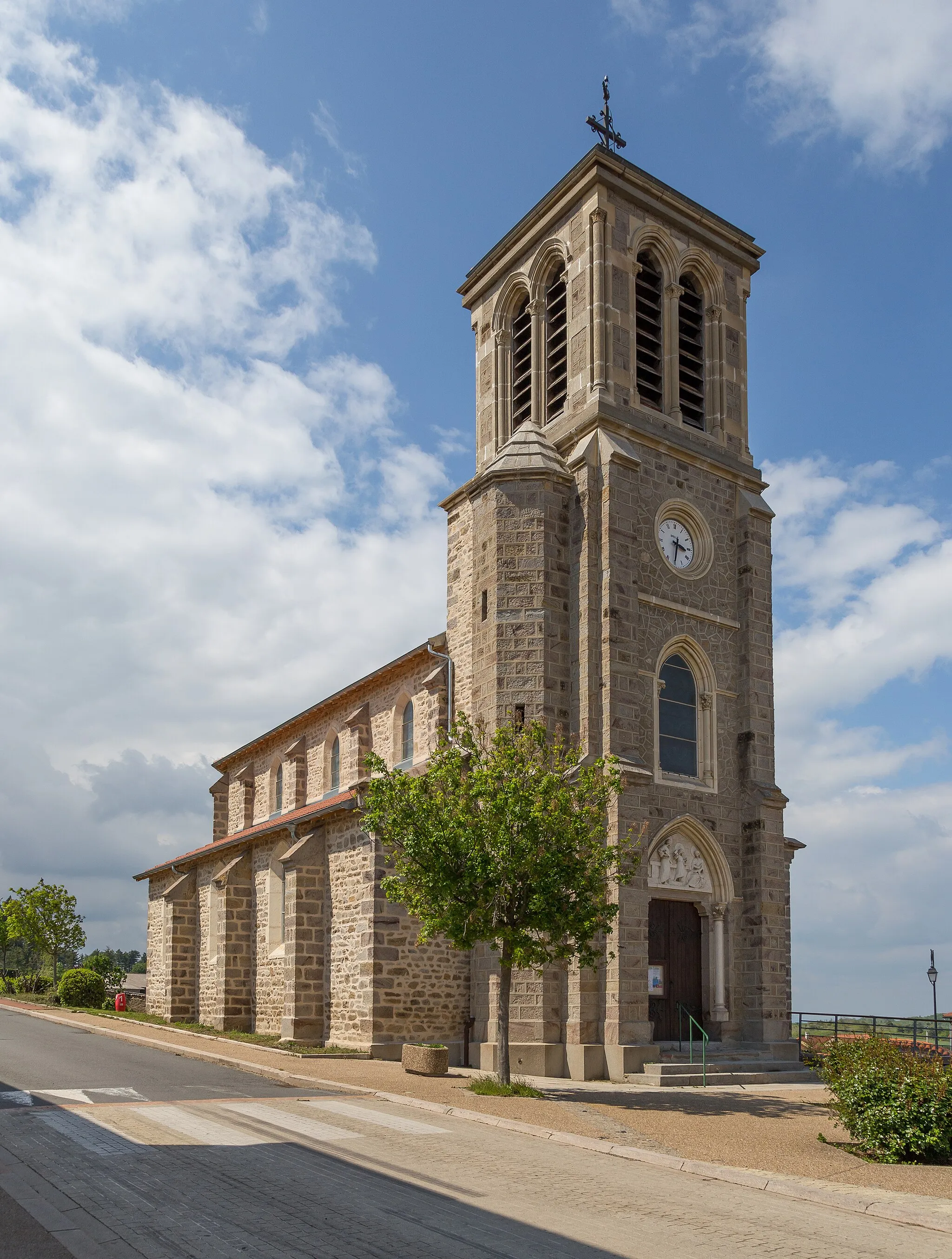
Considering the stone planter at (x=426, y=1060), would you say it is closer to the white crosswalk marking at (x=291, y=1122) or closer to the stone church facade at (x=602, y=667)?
the stone church facade at (x=602, y=667)

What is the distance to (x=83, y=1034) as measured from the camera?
1029 inches

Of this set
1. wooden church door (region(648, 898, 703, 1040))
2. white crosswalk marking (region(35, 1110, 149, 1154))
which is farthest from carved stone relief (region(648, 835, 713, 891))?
white crosswalk marking (region(35, 1110, 149, 1154))

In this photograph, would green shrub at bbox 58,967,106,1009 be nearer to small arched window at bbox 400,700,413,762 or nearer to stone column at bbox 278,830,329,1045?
stone column at bbox 278,830,329,1045

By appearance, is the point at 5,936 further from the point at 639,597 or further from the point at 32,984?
the point at 639,597

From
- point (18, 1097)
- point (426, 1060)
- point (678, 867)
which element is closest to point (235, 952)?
point (426, 1060)

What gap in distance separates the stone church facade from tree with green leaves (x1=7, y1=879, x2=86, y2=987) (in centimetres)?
2677

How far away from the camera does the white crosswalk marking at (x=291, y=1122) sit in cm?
1218

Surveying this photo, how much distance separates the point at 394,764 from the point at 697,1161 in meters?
17.2

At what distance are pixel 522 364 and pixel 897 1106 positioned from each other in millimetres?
19943

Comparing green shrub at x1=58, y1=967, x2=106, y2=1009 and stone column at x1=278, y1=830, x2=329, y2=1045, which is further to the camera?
green shrub at x1=58, y1=967, x2=106, y2=1009

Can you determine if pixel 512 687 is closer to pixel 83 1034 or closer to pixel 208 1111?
pixel 208 1111

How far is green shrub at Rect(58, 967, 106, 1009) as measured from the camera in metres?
38.9

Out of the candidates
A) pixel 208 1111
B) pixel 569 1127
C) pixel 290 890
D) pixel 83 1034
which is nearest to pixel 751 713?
pixel 290 890

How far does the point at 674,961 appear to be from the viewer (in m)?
23.1
